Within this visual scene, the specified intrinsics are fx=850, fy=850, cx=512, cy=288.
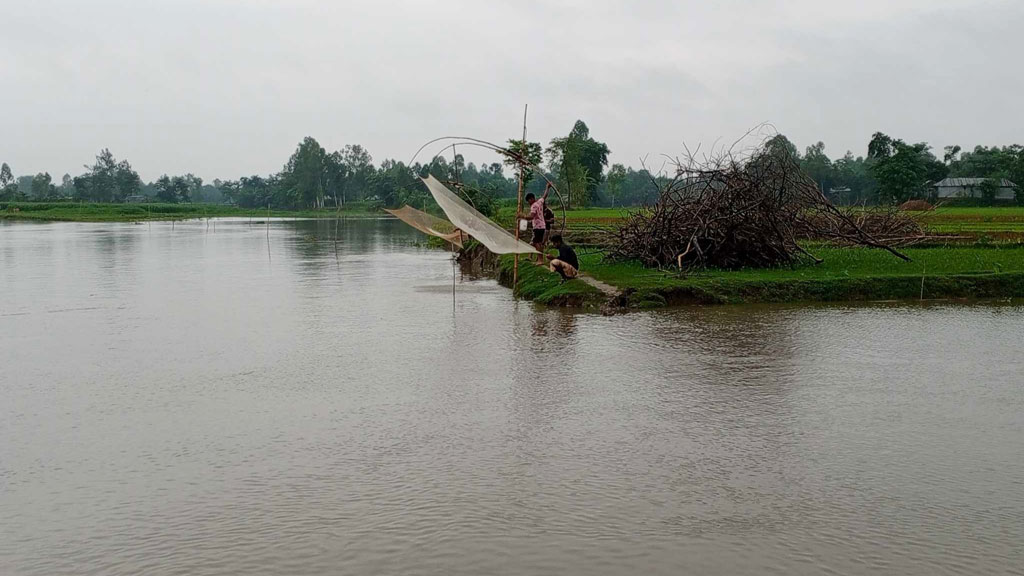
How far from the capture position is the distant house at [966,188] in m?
47.4

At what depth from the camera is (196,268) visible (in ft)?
68.9

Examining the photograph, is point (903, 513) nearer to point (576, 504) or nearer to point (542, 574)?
Result: point (576, 504)

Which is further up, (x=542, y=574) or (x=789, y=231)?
(x=789, y=231)

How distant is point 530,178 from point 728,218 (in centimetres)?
2368

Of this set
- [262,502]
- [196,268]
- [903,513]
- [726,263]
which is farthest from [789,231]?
[196,268]

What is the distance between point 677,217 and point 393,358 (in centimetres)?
774

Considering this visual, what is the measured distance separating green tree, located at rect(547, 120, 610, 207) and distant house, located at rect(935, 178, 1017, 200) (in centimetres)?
2092

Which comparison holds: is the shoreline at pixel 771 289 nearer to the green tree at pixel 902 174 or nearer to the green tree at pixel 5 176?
the green tree at pixel 902 174

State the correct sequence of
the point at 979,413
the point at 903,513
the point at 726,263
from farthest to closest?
the point at 726,263, the point at 979,413, the point at 903,513

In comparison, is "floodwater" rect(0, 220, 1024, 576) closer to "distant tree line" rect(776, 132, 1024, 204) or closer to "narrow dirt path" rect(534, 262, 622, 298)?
"narrow dirt path" rect(534, 262, 622, 298)

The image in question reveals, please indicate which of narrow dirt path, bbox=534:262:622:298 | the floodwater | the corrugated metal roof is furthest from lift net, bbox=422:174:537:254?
the corrugated metal roof

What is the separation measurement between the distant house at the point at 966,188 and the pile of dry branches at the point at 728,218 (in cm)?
3636

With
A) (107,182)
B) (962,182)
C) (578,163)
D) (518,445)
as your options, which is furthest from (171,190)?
(518,445)

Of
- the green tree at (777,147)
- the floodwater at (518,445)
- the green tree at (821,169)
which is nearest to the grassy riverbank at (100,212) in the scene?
Answer: the green tree at (821,169)
